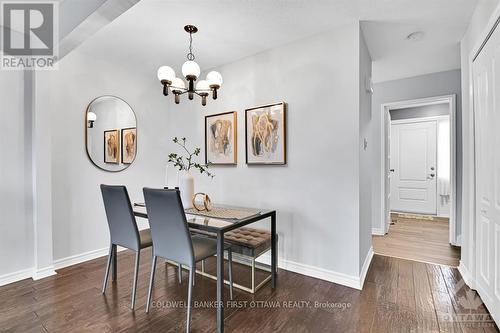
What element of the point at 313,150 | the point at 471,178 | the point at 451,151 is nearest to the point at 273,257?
the point at 313,150

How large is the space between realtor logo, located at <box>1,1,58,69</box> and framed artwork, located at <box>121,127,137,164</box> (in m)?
1.09

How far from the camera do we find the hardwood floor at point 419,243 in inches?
124

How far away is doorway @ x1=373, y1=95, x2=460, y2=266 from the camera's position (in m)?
4.32

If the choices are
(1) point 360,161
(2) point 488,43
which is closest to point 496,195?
(1) point 360,161

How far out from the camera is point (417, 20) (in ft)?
7.84

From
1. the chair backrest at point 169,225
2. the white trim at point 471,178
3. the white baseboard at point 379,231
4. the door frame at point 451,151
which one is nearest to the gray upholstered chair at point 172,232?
the chair backrest at point 169,225

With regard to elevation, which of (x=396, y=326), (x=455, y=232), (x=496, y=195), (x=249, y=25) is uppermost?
(x=249, y=25)

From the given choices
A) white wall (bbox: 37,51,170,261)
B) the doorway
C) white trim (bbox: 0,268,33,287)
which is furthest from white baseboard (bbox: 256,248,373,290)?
white trim (bbox: 0,268,33,287)

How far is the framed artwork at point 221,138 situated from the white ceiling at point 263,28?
76 centimetres

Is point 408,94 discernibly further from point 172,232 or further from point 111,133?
point 111,133

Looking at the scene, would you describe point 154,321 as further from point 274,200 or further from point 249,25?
point 249,25

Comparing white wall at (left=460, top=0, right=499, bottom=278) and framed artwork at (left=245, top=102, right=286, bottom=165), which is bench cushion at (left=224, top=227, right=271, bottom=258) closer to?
framed artwork at (left=245, top=102, right=286, bottom=165)

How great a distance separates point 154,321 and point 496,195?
8.83 ft

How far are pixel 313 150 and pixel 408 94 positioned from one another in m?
2.41
